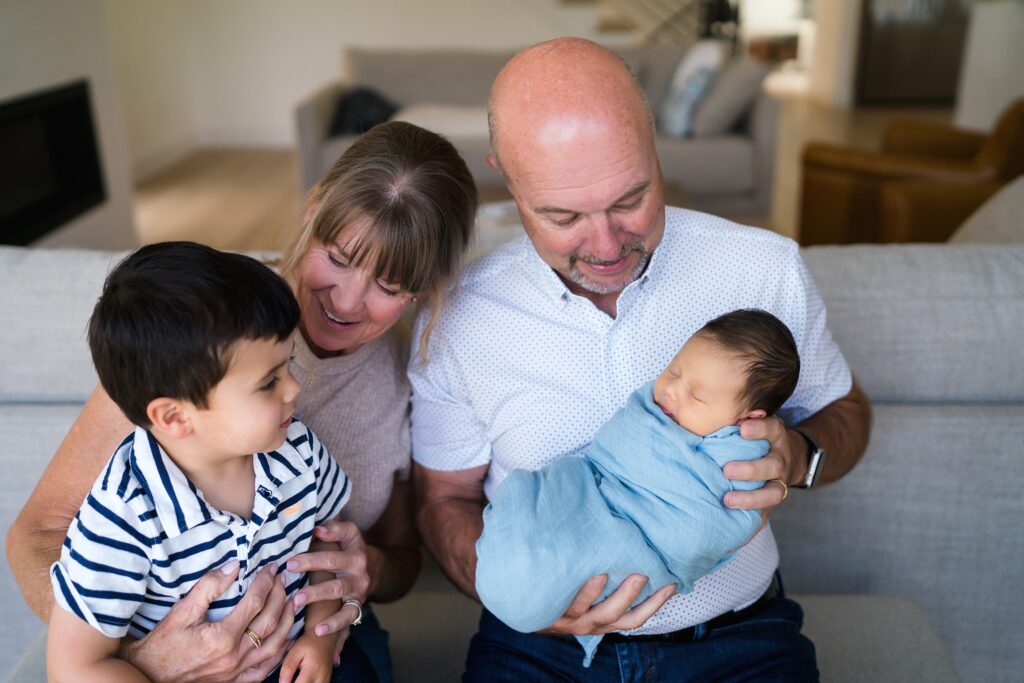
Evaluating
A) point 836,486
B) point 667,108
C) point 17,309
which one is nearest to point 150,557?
point 17,309

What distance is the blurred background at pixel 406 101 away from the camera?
4.16 m

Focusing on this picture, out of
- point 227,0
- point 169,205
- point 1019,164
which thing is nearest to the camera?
point 1019,164

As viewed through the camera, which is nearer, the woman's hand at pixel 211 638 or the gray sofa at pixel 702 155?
the woman's hand at pixel 211 638

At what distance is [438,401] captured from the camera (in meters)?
1.46

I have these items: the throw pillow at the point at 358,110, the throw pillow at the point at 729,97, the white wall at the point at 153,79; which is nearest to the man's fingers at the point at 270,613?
the throw pillow at the point at 358,110

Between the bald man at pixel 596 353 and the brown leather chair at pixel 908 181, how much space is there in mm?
1877

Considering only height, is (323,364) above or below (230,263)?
below

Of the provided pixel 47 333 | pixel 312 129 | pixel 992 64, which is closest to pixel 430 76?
pixel 312 129

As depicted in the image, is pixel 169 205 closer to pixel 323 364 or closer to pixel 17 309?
pixel 17 309

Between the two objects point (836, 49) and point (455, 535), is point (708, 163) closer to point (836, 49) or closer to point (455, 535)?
point (455, 535)

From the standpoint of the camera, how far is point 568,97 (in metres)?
1.26

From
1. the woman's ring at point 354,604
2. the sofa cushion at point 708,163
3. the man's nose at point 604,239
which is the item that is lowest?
the sofa cushion at point 708,163

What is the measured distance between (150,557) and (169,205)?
576 centimetres

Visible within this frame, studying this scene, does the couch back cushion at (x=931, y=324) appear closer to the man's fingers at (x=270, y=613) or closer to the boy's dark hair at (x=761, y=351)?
the boy's dark hair at (x=761, y=351)
